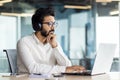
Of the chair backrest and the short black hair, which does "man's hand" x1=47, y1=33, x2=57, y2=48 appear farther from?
the chair backrest

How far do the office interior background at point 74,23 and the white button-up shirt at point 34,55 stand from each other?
3708 mm

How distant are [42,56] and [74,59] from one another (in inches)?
159

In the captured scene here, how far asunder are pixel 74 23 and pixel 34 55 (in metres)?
3.96

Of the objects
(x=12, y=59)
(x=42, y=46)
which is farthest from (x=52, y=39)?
(x=12, y=59)

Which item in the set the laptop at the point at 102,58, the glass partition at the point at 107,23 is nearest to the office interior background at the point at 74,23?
the glass partition at the point at 107,23

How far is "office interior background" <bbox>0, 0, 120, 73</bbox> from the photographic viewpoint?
7.04 metres

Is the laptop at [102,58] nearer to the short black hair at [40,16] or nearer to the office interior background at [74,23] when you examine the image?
the short black hair at [40,16]

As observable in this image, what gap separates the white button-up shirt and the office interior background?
12.2ft

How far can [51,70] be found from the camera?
9.62 ft

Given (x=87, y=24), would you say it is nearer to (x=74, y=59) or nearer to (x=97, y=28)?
(x=97, y=28)

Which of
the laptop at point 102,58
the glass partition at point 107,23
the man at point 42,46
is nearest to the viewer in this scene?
the laptop at point 102,58

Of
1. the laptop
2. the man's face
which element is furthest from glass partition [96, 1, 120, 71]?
the laptop

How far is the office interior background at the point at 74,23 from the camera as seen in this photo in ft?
23.1

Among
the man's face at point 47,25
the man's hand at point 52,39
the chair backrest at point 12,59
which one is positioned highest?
the man's face at point 47,25
